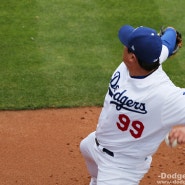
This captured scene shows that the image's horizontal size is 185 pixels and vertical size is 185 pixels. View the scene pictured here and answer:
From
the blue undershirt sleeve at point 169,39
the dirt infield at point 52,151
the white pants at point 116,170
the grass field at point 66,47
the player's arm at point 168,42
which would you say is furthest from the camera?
the grass field at point 66,47

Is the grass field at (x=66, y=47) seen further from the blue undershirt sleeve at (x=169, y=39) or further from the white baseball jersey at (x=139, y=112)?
the white baseball jersey at (x=139, y=112)

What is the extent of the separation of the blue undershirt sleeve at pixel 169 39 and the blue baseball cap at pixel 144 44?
1.73ft

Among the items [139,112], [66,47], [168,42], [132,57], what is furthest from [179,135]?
[66,47]

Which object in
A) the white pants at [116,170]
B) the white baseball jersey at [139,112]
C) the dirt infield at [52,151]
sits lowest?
the dirt infield at [52,151]

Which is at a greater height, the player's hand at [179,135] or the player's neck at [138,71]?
the player's neck at [138,71]

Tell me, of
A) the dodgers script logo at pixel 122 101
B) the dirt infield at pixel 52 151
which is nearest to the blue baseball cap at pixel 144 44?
the dodgers script logo at pixel 122 101

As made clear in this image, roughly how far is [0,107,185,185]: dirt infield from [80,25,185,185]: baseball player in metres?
1.15

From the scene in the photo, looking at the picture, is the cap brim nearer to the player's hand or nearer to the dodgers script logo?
the dodgers script logo

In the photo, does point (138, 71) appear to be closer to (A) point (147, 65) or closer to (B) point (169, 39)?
(A) point (147, 65)

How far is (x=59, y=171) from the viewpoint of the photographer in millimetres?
5641

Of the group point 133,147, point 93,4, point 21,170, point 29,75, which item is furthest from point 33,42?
point 133,147

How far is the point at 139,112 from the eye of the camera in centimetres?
411

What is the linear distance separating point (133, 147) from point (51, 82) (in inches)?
119

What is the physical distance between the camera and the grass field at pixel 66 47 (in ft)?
22.8
